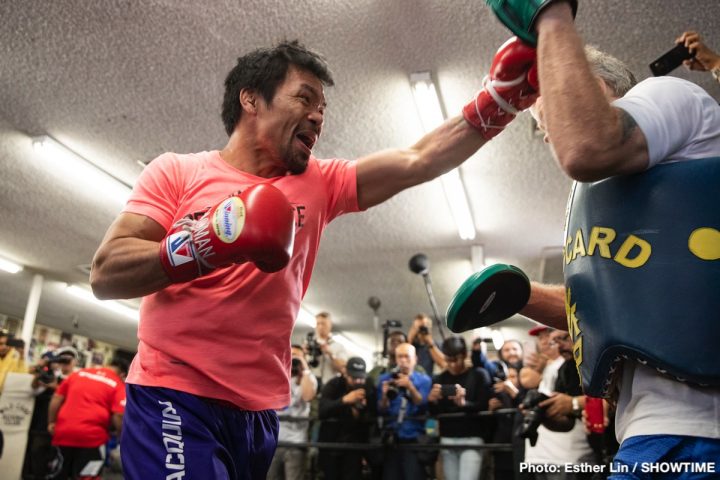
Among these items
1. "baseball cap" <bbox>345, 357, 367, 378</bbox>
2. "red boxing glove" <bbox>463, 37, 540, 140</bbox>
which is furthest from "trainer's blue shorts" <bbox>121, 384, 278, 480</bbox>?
"baseball cap" <bbox>345, 357, 367, 378</bbox>

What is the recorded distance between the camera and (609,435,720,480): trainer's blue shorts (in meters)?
0.89

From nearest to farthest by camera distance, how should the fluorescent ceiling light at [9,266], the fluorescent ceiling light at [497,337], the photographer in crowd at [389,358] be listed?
1. the photographer in crowd at [389,358]
2. the fluorescent ceiling light at [9,266]
3. the fluorescent ceiling light at [497,337]

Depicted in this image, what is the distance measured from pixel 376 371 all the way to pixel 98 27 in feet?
12.3

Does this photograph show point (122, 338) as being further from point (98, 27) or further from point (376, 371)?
point (98, 27)

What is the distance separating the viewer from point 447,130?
179 cm

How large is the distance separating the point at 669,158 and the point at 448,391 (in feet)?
13.2

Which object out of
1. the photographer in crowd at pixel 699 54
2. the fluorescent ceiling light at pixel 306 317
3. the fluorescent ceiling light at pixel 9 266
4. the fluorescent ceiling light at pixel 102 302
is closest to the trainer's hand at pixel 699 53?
the photographer in crowd at pixel 699 54

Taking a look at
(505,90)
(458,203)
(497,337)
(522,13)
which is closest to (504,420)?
(458,203)

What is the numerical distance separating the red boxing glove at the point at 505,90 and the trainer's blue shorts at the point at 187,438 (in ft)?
3.56

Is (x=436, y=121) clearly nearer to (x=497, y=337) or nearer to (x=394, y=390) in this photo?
(x=394, y=390)

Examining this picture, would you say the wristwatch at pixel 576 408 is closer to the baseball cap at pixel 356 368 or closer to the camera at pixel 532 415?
the camera at pixel 532 415

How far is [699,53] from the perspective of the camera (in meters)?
2.81

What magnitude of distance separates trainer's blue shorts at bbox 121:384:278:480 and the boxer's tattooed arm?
1077 mm

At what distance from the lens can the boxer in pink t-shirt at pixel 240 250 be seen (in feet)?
4.16
